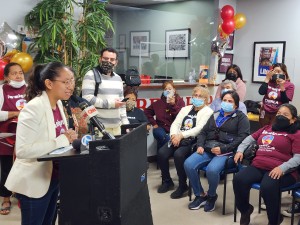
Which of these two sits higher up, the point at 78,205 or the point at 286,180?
the point at 78,205

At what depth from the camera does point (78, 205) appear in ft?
4.38

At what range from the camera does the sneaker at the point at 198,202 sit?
355cm

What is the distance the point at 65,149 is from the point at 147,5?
238 inches

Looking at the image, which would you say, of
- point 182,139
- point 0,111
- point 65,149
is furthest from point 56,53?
point 65,149

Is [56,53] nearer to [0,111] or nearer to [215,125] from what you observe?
[0,111]

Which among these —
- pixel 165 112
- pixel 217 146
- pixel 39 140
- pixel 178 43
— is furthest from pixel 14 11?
pixel 178 43

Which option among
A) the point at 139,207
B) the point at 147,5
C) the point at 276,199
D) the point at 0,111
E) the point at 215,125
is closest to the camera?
the point at 139,207

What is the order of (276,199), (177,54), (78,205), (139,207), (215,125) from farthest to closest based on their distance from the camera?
(177,54)
(215,125)
(276,199)
(139,207)
(78,205)

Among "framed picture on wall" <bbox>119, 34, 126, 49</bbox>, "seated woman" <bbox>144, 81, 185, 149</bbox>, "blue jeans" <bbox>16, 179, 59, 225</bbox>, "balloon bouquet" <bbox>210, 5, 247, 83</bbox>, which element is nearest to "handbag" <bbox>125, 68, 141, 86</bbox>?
"seated woman" <bbox>144, 81, 185, 149</bbox>

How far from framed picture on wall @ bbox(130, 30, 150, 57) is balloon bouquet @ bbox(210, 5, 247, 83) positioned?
3.91 feet

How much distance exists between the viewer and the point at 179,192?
3.86 m

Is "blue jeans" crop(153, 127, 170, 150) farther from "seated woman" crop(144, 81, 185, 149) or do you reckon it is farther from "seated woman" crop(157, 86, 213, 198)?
"seated woman" crop(157, 86, 213, 198)

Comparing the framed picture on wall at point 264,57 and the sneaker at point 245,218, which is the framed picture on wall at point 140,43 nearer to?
the framed picture on wall at point 264,57

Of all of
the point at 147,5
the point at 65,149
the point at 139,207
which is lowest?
the point at 139,207
